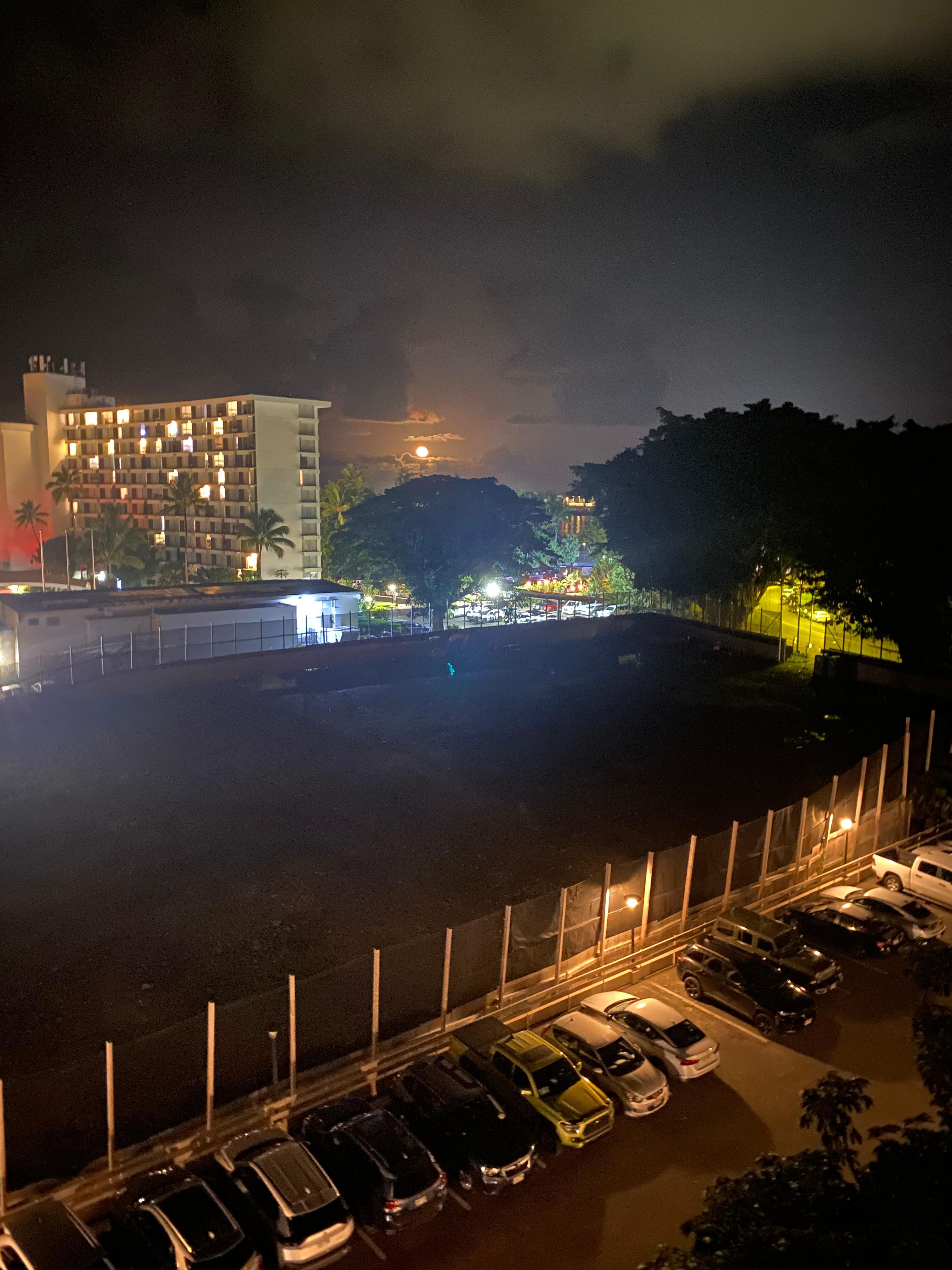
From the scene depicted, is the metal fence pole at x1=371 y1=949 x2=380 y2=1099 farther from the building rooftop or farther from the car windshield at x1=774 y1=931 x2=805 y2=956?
the building rooftop

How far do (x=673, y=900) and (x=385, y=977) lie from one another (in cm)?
527

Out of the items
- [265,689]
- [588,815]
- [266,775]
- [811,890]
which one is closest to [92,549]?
[265,689]

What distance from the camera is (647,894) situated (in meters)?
14.0

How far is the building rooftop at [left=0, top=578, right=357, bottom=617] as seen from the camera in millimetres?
34969

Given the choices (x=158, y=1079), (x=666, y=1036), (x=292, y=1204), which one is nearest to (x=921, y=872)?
(x=666, y=1036)

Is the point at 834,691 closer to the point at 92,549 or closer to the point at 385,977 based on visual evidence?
the point at 385,977

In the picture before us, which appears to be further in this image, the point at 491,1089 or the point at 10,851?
the point at 10,851

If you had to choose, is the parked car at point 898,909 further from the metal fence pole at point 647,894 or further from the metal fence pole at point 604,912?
the metal fence pole at point 604,912

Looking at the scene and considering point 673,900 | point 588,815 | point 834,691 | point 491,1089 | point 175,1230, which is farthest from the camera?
point 834,691

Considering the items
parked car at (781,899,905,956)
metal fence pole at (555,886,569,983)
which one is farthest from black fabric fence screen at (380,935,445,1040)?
parked car at (781,899,905,956)

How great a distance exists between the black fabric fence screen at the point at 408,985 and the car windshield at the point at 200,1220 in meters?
3.39

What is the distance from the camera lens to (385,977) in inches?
Result: 462

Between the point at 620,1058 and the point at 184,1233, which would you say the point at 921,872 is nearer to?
the point at 620,1058

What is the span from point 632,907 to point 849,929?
3792 millimetres
